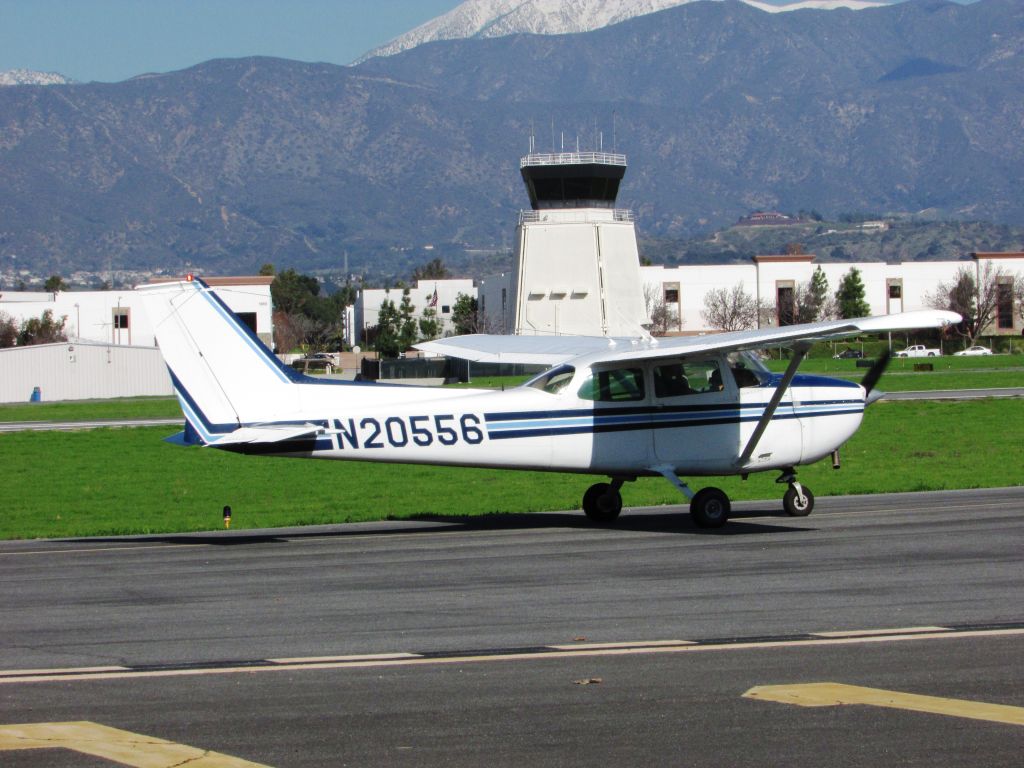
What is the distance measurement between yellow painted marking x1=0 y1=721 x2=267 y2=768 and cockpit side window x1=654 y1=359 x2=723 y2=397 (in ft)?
34.2

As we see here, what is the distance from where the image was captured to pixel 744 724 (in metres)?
7.95

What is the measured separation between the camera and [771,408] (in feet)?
56.6

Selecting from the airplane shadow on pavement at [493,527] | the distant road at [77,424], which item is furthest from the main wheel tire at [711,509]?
the distant road at [77,424]

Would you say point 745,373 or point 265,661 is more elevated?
point 745,373

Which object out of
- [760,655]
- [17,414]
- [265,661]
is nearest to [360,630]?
[265,661]

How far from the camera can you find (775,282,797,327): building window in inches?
4793

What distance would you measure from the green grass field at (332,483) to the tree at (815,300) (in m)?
83.5

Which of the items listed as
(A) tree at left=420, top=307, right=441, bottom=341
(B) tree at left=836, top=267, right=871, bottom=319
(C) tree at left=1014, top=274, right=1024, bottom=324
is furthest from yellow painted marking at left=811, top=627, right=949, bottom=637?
(C) tree at left=1014, top=274, right=1024, bottom=324

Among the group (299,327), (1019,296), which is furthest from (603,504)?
(299,327)

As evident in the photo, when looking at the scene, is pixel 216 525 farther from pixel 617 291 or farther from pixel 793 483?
pixel 617 291

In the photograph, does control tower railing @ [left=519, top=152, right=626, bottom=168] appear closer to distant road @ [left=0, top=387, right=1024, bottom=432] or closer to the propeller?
distant road @ [left=0, top=387, right=1024, bottom=432]

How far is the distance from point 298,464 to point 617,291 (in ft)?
186

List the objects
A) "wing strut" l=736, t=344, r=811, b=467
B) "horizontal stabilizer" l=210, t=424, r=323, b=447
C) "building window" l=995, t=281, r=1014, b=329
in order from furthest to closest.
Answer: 1. "building window" l=995, t=281, r=1014, b=329
2. "wing strut" l=736, t=344, r=811, b=467
3. "horizontal stabilizer" l=210, t=424, r=323, b=447

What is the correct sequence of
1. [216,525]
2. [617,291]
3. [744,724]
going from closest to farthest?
[744,724] → [216,525] → [617,291]
